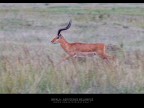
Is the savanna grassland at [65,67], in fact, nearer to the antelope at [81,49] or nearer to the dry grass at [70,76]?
the dry grass at [70,76]

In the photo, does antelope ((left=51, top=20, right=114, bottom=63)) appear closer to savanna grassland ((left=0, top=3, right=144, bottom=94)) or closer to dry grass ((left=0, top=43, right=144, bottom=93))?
savanna grassland ((left=0, top=3, right=144, bottom=94))

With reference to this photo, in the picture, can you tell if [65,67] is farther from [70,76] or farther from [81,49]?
[81,49]

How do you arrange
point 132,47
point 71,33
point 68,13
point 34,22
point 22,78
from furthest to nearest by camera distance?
point 68,13 < point 34,22 < point 71,33 < point 132,47 < point 22,78

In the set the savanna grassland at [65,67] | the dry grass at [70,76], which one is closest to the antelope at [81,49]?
the savanna grassland at [65,67]

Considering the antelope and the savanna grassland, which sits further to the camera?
the antelope

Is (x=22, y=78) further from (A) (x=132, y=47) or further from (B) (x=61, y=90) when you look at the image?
(A) (x=132, y=47)

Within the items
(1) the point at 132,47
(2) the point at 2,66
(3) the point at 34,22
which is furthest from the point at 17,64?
(3) the point at 34,22

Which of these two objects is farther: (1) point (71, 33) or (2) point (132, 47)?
(1) point (71, 33)

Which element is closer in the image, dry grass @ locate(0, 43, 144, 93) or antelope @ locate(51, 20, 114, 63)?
dry grass @ locate(0, 43, 144, 93)

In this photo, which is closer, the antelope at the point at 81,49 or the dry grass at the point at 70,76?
the dry grass at the point at 70,76

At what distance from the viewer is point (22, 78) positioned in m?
7.10

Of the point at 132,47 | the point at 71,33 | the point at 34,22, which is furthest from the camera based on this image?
the point at 34,22

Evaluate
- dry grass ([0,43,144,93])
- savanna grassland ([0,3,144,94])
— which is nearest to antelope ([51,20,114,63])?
savanna grassland ([0,3,144,94])
